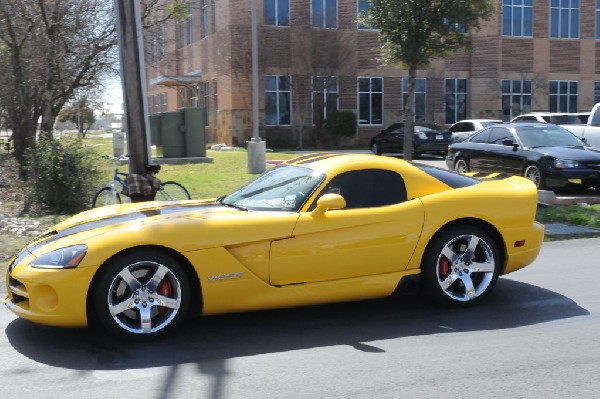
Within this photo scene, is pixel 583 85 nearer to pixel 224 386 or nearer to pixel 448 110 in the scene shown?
pixel 448 110

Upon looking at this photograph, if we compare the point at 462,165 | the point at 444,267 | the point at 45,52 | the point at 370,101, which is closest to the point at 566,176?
the point at 462,165

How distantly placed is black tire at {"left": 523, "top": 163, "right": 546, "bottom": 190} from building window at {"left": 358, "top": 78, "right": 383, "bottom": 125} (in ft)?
72.5

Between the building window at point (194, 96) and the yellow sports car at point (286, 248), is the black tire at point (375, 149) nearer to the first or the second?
the building window at point (194, 96)

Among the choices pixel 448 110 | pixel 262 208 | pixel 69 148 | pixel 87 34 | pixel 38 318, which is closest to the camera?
pixel 38 318

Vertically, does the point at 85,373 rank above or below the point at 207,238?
below

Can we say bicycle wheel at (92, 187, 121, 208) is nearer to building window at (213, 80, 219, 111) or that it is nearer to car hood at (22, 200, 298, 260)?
car hood at (22, 200, 298, 260)

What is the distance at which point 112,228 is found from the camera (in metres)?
5.16

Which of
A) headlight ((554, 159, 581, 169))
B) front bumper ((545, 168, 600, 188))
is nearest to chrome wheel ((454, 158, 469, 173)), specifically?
front bumper ((545, 168, 600, 188))

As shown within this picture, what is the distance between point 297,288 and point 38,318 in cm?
195

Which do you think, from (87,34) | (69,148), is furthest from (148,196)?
(87,34)

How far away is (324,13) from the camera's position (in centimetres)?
3347

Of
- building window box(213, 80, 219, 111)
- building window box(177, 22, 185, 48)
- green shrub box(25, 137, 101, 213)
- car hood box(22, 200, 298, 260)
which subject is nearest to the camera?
car hood box(22, 200, 298, 260)

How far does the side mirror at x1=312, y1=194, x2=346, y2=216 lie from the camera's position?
5285 mm

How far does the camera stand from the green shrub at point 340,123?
33562 millimetres
